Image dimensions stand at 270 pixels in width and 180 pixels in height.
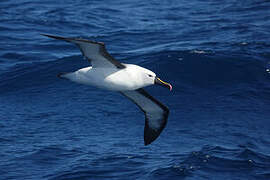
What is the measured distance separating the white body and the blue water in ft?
11.8

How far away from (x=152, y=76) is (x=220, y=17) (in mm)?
18487

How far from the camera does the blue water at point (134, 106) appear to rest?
48.1 feet

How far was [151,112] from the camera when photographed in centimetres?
1362

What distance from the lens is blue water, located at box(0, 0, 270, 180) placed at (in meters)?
→ 14.7

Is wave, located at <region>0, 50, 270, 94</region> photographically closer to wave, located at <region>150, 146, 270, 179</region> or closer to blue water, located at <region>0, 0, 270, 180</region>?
blue water, located at <region>0, 0, 270, 180</region>

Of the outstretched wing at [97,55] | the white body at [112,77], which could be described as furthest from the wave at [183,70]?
the outstretched wing at [97,55]

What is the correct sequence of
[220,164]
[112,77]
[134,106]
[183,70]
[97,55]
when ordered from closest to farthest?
[97,55], [112,77], [220,164], [134,106], [183,70]

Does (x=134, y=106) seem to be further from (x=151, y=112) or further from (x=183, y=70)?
(x=151, y=112)

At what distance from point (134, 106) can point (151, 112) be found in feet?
15.7

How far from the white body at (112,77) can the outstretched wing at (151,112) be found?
5.44 feet

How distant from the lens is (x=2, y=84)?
789 inches

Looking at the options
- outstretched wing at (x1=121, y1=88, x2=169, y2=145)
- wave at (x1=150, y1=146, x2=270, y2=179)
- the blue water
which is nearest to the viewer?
outstretched wing at (x1=121, y1=88, x2=169, y2=145)

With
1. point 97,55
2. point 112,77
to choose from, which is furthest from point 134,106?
point 97,55

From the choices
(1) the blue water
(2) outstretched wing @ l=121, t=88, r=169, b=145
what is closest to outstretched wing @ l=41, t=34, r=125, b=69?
(2) outstretched wing @ l=121, t=88, r=169, b=145
